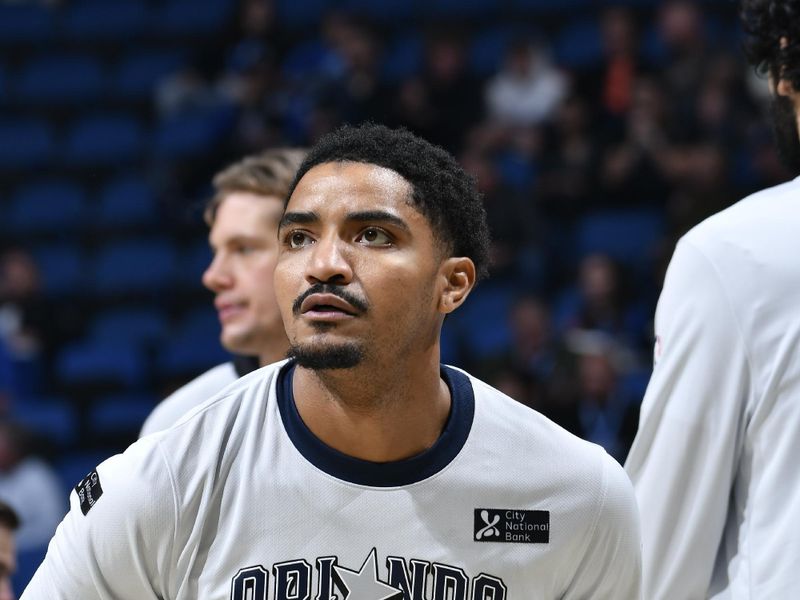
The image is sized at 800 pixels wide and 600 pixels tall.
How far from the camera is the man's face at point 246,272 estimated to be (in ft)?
12.6

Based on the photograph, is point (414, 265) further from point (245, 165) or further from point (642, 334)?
point (642, 334)

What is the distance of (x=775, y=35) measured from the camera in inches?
96.9

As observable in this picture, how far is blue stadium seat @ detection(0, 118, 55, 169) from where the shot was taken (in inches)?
430

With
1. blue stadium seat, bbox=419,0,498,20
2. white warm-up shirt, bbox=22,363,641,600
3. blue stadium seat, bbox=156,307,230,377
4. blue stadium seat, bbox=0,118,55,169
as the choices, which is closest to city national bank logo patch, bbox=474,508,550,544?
white warm-up shirt, bbox=22,363,641,600

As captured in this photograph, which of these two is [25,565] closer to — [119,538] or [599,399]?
[599,399]

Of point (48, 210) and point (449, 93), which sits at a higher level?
point (449, 93)

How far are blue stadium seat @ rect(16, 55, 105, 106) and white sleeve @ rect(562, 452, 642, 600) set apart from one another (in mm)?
9584

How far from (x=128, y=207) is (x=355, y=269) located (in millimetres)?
8269

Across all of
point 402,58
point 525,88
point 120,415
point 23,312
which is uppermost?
point 402,58

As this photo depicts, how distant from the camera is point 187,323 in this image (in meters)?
9.31

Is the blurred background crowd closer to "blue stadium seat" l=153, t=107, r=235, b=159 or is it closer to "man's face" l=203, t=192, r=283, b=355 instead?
"blue stadium seat" l=153, t=107, r=235, b=159

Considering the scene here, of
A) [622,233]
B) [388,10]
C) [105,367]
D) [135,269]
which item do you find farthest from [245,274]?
[388,10]

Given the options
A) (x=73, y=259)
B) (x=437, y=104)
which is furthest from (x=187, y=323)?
(x=437, y=104)

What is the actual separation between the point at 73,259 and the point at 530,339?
4.27 m
